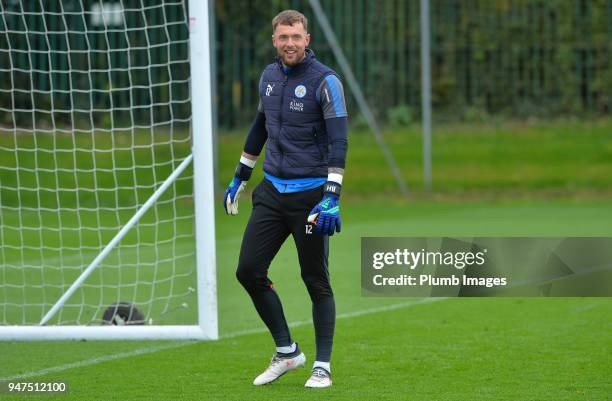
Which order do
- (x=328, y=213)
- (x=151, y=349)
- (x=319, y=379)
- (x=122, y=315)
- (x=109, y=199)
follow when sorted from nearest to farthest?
(x=328, y=213) → (x=319, y=379) → (x=151, y=349) → (x=122, y=315) → (x=109, y=199)

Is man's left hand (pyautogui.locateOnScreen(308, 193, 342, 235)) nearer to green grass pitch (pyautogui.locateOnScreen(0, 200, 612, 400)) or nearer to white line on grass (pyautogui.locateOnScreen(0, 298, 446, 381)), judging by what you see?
green grass pitch (pyautogui.locateOnScreen(0, 200, 612, 400))

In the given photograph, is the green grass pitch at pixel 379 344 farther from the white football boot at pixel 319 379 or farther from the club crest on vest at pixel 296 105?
the club crest on vest at pixel 296 105

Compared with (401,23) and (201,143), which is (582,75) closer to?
(401,23)

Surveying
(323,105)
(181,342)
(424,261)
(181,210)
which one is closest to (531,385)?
(424,261)

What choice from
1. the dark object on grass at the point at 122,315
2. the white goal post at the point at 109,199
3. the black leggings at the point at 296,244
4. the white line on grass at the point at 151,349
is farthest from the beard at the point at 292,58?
the dark object on grass at the point at 122,315

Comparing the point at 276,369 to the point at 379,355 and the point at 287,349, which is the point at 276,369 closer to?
the point at 287,349

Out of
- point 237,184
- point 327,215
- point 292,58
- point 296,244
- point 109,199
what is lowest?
point 109,199

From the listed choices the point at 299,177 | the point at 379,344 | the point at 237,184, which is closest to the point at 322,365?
the point at 299,177

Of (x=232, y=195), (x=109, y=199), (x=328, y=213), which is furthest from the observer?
(x=109, y=199)

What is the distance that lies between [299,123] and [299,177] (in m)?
0.30

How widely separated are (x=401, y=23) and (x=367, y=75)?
1.00 meters

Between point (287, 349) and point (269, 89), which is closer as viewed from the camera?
point (269, 89)

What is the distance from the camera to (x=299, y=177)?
6.59 m

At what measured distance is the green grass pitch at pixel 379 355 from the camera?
661 cm
